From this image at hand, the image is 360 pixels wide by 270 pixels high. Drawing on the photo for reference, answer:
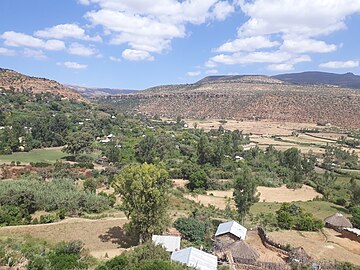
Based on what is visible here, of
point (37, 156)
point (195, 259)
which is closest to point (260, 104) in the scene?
point (37, 156)

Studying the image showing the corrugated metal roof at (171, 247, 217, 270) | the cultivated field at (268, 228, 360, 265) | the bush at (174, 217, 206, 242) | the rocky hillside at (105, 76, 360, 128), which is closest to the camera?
the corrugated metal roof at (171, 247, 217, 270)

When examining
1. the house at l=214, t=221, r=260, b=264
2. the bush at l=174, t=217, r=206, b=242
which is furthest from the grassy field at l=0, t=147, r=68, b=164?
the house at l=214, t=221, r=260, b=264

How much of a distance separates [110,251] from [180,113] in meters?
134

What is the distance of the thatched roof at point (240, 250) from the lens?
21.9 m

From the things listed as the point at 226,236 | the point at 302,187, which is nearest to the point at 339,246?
the point at 226,236

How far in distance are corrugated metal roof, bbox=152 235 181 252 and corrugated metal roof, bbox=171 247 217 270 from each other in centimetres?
124

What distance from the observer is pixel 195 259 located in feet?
63.0

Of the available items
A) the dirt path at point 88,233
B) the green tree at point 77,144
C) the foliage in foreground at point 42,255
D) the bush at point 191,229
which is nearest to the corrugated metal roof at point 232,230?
the bush at point 191,229

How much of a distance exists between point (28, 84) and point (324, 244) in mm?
108154

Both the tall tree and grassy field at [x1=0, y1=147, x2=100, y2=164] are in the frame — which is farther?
grassy field at [x1=0, y1=147, x2=100, y2=164]

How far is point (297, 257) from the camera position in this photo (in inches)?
854

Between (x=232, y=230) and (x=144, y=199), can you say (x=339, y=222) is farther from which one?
(x=144, y=199)

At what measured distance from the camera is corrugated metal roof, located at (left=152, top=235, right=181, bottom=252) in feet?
70.7

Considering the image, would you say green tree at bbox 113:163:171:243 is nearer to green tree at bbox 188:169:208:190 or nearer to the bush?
the bush
